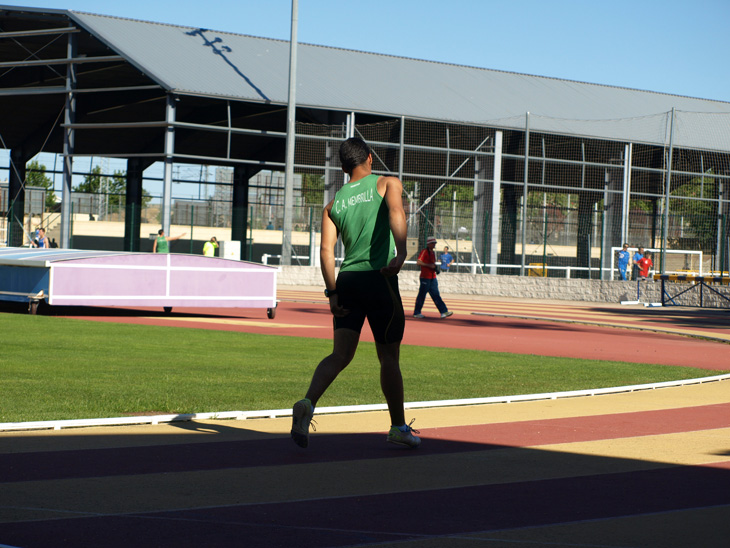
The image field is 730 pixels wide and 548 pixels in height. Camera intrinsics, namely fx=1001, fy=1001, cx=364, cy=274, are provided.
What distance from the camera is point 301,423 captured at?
5.96 m

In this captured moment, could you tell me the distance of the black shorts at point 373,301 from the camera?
607 cm

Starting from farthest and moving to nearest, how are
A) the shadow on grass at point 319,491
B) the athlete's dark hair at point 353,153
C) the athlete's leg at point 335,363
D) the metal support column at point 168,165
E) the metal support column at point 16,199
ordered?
the metal support column at point 16,199 → the metal support column at point 168,165 → the athlete's dark hair at point 353,153 → the athlete's leg at point 335,363 → the shadow on grass at point 319,491

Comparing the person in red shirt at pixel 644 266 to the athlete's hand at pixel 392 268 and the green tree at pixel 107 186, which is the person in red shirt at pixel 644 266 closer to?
the athlete's hand at pixel 392 268

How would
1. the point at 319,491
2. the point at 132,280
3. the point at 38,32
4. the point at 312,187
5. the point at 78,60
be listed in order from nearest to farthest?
1. the point at 319,491
2. the point at 132,280
3. the point at 38,32
4. the point at 78,60
5. the point at 312,187

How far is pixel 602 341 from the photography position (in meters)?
16.8

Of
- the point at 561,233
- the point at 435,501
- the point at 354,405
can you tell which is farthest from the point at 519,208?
the point at 435,501

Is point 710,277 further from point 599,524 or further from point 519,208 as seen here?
point 599,524

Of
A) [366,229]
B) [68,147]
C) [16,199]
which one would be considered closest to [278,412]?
[366,229]

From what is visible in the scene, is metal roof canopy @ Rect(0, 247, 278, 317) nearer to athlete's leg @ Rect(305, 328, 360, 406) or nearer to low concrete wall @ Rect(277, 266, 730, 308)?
low concrete wall @ Rect(277, 266, 730, 308)

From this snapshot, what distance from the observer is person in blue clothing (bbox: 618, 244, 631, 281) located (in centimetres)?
3269

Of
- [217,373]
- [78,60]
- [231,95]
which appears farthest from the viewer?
[78,60]

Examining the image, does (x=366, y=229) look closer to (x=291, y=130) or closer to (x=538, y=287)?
(x=291, y=130)

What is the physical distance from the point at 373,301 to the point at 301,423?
85 cm

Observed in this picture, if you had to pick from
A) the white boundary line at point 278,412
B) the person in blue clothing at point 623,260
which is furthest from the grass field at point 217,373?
the person in blue clothing at point 623,260
